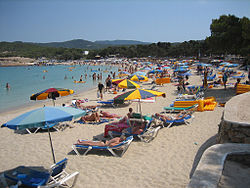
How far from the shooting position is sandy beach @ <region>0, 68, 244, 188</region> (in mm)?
4613

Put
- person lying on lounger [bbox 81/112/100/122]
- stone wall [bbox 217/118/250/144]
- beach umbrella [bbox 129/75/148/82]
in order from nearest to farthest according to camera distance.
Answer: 1. stone wall [bbox 217/118/250/144]
2. person lying on lounger [bbox 81/112/100/122]
3. beach umbrella [bbox 129/75/148/82]

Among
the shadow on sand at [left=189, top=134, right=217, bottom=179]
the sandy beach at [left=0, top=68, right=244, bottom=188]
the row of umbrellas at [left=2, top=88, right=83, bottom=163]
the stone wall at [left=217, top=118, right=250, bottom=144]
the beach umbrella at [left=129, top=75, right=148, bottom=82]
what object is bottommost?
the sandy beach at [left=0, top=68, right=244, bottom=188]

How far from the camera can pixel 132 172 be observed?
493 centimetres

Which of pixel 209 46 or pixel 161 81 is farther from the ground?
pixel 209 46

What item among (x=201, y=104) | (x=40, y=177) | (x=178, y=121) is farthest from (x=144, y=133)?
(x=201, y=104)

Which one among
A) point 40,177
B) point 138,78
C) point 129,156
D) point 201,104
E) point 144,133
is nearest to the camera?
point 40,177

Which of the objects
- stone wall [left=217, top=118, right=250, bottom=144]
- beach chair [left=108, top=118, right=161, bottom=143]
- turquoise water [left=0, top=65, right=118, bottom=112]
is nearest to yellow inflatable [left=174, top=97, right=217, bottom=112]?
beach chair [left=108, top=118, right=161, bottom=143]

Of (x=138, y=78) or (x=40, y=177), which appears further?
(x=138, y=78)

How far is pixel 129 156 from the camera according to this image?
5.81 m

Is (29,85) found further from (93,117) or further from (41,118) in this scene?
(41,118)

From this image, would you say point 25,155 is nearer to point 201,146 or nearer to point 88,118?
point 88,118

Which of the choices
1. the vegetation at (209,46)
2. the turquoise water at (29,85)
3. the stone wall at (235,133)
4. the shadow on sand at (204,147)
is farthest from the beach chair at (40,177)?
the turquoise water at (29,85)

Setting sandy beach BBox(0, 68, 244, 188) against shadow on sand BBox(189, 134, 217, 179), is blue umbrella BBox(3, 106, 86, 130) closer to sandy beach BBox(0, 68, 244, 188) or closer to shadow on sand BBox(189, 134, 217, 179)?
sandy beach BBox(0, 68, 244, 188)

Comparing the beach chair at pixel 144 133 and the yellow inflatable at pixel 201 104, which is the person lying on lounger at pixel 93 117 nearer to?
the beach chair at pixel 144 133
